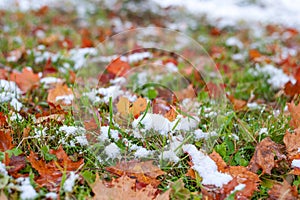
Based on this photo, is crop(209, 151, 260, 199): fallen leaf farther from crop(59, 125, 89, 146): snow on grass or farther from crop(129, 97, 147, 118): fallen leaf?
crop(59, 125, 89, 146): snow on grass

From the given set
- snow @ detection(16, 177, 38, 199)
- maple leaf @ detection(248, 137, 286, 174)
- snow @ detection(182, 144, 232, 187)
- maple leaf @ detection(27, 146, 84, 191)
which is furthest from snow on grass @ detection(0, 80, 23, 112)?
maple leaf @ detection(248, 137, 286, 174)

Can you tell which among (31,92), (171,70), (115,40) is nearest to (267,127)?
(171,70)

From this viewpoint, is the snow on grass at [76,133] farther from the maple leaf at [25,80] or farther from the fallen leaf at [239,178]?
the maple leaf at [25,80]

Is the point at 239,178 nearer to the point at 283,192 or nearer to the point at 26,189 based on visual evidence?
the point at 283,192

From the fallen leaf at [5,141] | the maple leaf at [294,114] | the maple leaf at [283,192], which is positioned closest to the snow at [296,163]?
the maple leaf at [283,192]

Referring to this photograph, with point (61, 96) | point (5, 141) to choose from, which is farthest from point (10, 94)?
point (5, 141)

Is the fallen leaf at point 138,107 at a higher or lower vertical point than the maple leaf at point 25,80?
lower

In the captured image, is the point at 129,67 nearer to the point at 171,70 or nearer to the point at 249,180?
the point at 171,70
